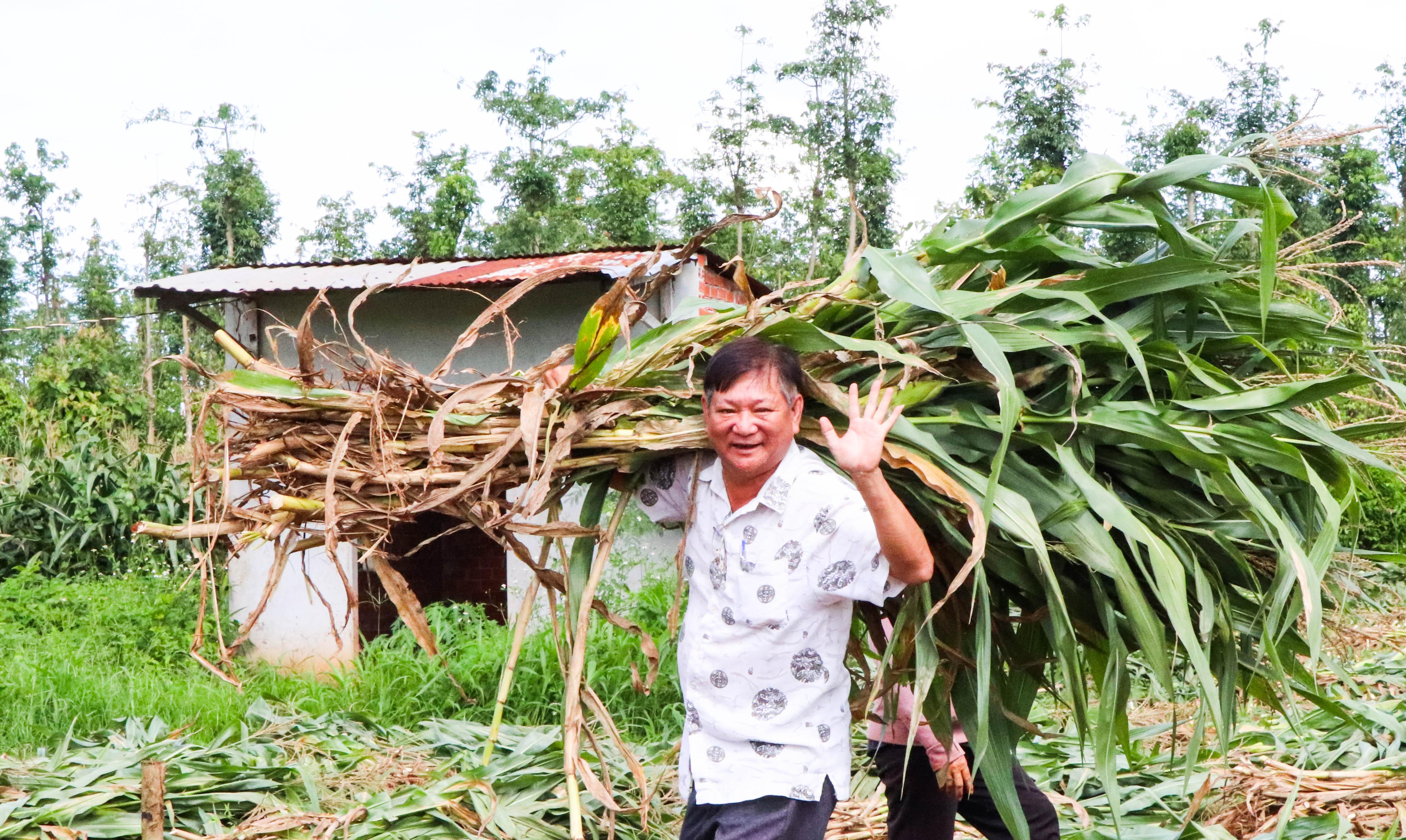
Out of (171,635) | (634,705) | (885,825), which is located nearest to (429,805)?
(885,825)

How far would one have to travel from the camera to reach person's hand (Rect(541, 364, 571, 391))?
225cm

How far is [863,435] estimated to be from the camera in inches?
76.2

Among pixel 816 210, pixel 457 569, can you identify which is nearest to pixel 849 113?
pixel 816 210

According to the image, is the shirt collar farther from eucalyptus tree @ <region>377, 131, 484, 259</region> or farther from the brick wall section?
eucalyptus tree @ <region>377, 131, 484, 259</region>

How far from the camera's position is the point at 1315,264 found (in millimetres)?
2334

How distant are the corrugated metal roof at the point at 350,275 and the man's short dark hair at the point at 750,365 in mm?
3948

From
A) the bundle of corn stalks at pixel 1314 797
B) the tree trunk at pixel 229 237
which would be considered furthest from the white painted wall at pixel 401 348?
the tree trunk at pixel 229 237

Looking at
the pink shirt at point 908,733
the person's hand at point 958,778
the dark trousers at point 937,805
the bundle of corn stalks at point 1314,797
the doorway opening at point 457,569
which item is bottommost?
the doorway opening at point 457,569

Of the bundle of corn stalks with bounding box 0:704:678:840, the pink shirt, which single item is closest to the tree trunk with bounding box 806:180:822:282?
the bundle of corn stalks with bounding box 0:704:678:840

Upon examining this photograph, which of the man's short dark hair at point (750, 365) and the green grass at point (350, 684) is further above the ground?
the man's short dark hair at point (750, 365)

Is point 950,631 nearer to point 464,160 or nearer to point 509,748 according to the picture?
point 509,748

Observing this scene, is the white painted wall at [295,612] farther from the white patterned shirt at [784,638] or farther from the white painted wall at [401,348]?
the white patterned shirt at [784,638]

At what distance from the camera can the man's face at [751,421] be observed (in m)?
2.05

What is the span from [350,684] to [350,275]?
8.27 feet
